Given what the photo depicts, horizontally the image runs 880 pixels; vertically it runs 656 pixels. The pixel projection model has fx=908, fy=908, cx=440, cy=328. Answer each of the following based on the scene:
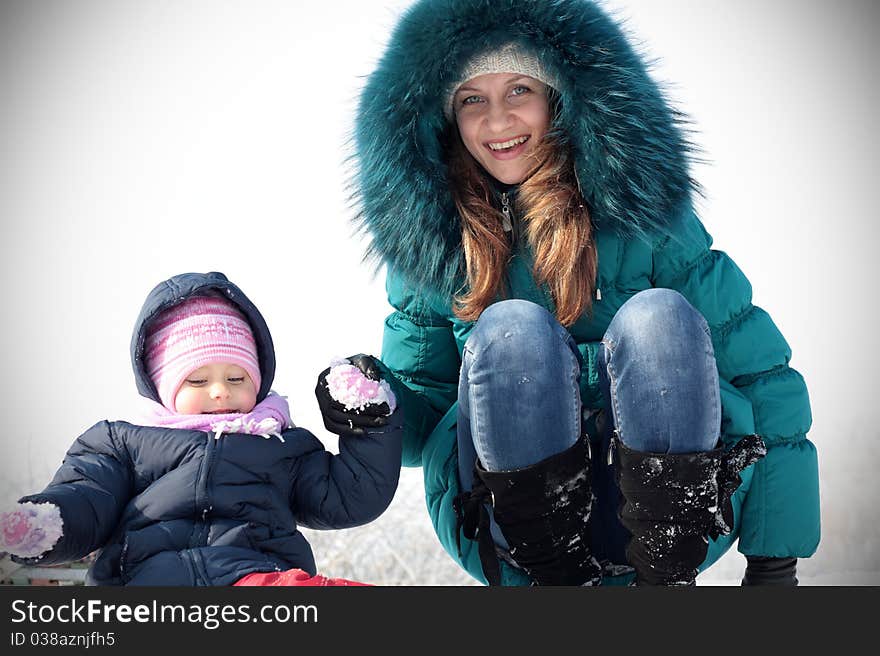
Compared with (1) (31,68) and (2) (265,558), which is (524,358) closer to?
(2) (265,558)

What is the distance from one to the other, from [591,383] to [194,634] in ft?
2.47

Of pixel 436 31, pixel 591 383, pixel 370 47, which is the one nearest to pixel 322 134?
pixel 370 47

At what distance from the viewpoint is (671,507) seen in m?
1.16

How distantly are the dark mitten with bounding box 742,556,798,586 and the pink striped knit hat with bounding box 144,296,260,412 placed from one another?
2.90 feet

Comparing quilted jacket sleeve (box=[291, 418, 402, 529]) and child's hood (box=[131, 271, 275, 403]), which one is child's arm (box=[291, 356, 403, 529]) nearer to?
quilted jacket sleeve (box=[291, 418, 402, 529])

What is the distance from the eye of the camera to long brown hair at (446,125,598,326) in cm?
158

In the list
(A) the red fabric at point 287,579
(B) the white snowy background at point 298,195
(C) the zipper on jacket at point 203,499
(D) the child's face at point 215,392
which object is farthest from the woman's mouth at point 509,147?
(A) the red fabric at point 287,579

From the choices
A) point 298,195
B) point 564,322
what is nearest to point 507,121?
point 564,322

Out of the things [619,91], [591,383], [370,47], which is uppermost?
[370,47]

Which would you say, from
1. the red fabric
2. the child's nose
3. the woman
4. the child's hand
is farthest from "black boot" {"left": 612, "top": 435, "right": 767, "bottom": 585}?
the child's hand

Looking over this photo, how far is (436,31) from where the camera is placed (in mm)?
1674

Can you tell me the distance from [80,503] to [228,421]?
0.26m

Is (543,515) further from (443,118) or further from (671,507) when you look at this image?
(443,118)

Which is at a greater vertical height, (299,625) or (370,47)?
(370,47)
